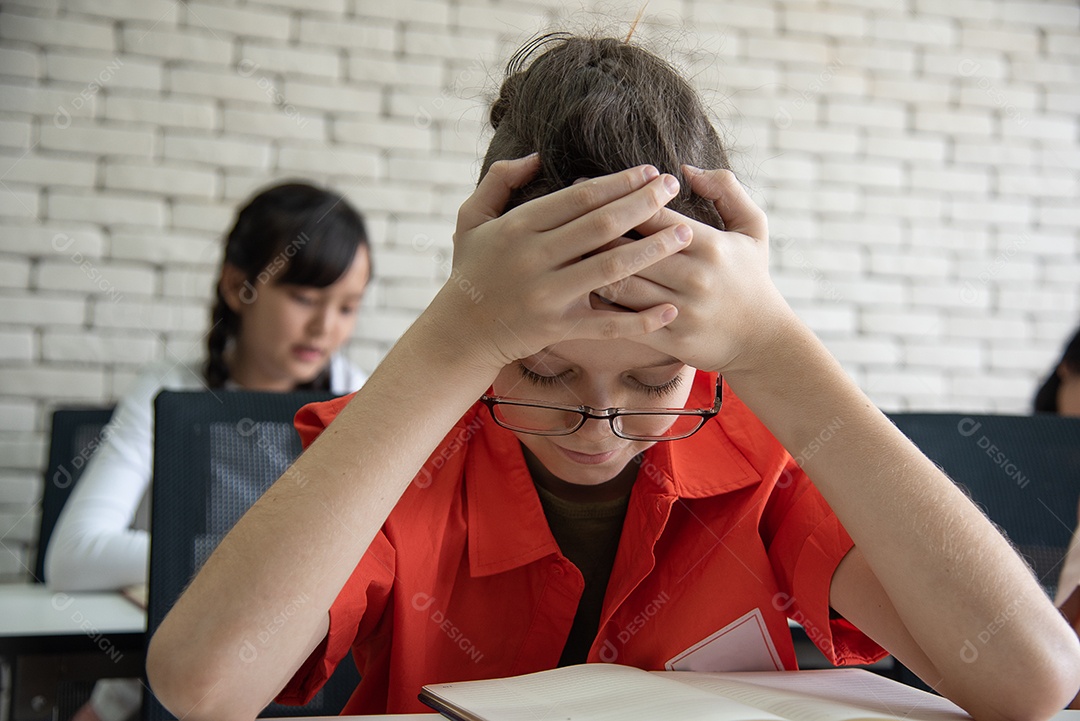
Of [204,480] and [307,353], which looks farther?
[307,353]

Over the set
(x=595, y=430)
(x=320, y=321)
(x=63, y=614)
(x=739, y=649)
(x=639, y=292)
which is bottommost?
(x=63, y=614)

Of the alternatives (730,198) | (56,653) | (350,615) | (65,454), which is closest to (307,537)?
(350,615)

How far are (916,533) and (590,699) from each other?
323 mm

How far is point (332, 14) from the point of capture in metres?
2.73

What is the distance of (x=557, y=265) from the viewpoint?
0.79 m

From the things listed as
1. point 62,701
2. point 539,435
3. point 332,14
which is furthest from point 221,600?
point 332,14

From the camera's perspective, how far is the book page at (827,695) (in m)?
0.74

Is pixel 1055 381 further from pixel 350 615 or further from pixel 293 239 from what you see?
pixel 350 615

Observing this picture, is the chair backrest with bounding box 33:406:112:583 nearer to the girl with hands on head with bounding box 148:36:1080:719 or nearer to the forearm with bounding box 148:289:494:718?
the girl with hands on head with bounding box 148:36:1080:719

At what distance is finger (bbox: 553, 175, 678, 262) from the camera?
0.77 meters

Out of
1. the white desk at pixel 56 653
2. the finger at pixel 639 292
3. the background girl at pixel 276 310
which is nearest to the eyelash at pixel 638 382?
the finger at pixel 639 292

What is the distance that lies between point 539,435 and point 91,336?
79.9 inches

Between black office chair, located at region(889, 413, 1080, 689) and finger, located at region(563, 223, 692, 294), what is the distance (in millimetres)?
694

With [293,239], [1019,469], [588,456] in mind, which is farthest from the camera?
[293,239]
